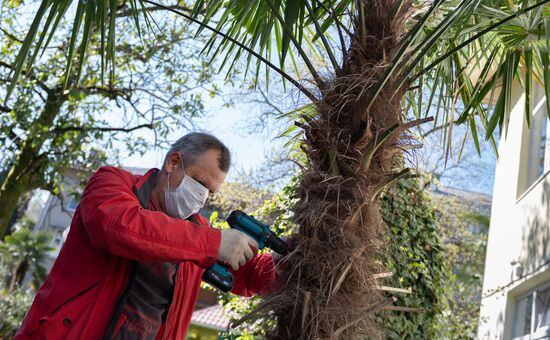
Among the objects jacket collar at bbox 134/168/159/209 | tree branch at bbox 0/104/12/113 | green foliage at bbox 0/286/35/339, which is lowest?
green foliage at bbox 0/286/35/339

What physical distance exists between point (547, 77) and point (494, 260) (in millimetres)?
8118

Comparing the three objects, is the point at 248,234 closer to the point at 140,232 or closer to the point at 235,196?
the point at 140,232

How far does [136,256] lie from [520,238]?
8723 millimetres

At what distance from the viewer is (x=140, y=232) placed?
2.71 metres

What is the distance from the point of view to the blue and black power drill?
Result: 9.73ft

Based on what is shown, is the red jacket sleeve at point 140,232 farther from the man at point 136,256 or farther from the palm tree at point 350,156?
the palm tree at point 350,156

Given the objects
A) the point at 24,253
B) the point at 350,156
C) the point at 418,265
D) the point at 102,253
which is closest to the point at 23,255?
the point at 24,253

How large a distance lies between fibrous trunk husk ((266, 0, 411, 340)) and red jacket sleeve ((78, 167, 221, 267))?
390 mm

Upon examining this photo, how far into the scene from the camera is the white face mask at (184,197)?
3211 millimetres

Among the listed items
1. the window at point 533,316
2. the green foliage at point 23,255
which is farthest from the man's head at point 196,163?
the green foliage at point 23,255

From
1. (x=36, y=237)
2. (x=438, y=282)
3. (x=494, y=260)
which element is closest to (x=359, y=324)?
(x=438, y=282)

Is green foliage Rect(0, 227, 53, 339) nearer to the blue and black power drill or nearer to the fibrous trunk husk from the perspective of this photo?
the blue and black power drill

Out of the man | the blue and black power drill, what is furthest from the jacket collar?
the blue and black power drill

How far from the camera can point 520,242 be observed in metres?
10.3
